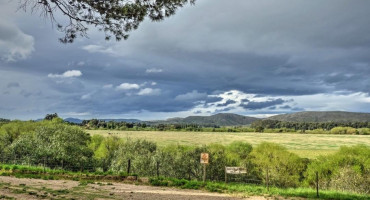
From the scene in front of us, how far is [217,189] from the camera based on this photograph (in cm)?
2020

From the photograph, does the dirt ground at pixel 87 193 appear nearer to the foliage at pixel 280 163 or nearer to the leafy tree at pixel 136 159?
the leafy tree at pixel 136 159

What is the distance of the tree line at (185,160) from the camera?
44125 millimetres

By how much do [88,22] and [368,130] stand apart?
7042 inches

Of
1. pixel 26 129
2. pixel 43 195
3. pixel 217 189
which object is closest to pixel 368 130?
pixel 26 129

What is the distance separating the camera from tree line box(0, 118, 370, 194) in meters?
44.1

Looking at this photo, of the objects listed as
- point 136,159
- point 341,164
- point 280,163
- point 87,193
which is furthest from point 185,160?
point 87,193

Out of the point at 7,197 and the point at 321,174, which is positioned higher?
the point at 7,197

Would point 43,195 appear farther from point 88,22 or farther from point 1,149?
point 1,149

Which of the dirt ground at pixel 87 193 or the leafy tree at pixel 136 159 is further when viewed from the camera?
the leafy tree at pixel 136 159

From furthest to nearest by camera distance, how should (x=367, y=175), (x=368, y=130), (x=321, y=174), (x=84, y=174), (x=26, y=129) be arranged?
1. (x=368, y=130)
2. (x=26, y=129)
3. (x=321, y=174)
4. (x=367, y=175)
5. (x=84, y=174)

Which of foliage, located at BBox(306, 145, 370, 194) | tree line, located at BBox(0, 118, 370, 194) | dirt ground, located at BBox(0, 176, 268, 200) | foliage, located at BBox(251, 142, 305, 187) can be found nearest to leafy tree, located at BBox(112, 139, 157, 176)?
tree line, located at BBox(0, 118, 370, 194)

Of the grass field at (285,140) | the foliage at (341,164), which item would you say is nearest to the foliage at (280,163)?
the foliage at (341,164)

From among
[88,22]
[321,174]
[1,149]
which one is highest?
[88,22]

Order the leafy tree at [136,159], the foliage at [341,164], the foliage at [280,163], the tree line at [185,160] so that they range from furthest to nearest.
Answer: the foliage at [280,163] < the foliage at [341,164] < the leafy tree at [136,159] < the tree line at [185,160]
